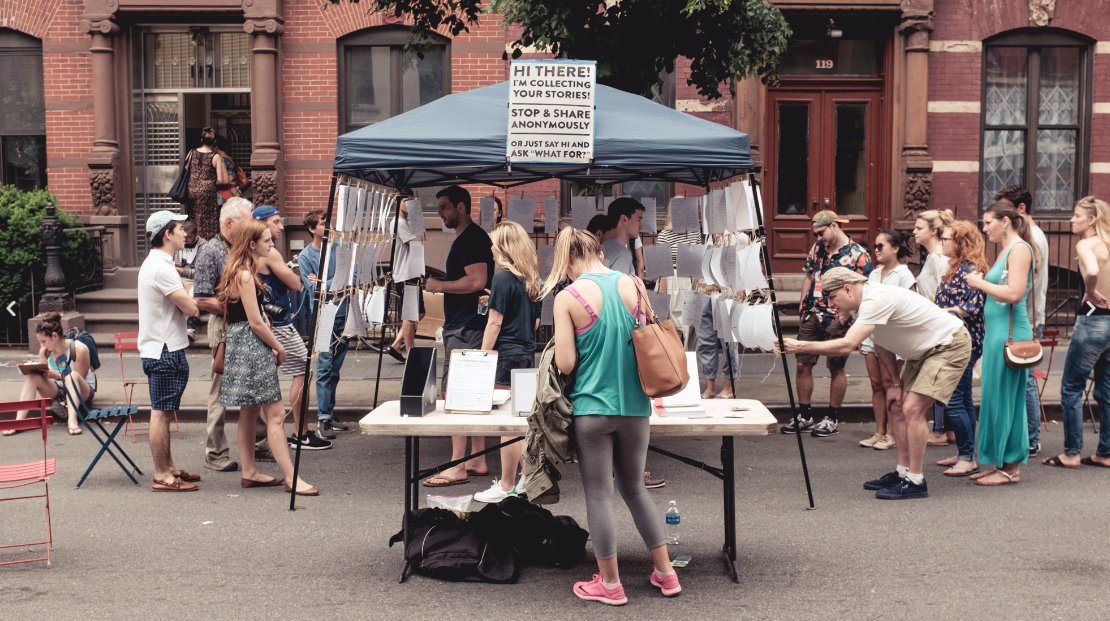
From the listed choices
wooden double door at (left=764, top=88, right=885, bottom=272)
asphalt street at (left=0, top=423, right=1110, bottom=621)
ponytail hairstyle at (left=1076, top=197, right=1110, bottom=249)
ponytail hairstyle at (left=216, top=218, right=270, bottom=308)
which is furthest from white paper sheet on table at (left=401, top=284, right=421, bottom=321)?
wooden double door at (left=764, top=88, right=885, bottom=272)

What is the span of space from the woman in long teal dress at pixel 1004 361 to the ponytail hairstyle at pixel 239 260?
5103 millimetres

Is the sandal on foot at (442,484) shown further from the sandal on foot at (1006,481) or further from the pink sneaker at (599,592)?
the sandal on foot at (1006,481)

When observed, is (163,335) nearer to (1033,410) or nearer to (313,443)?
(313,443)

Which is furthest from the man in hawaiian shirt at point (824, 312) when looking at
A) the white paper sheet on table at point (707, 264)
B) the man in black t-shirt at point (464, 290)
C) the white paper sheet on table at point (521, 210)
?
the man in black t-shirt at point (464, 290)

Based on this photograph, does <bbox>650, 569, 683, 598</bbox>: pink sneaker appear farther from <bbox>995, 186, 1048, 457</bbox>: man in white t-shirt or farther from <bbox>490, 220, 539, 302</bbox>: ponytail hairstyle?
<bbox>995, 186, 1048, 457</bbox>: man in white t-shirt

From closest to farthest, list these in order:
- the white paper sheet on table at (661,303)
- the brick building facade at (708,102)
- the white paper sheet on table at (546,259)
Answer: the white paper sheet on table at (661,303), the white paper sheet on table at (546,259), the brick building facade at (708,102)

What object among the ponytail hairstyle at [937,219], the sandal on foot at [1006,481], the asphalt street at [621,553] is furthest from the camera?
the ponytail hairstyle at [937,219]

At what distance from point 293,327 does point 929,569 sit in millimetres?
4950

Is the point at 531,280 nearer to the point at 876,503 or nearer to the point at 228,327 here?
the point at 228,327

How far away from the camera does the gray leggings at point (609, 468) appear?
183 inches

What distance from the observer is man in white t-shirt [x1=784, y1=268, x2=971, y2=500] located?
247 inches

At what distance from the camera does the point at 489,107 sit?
7.26 metres

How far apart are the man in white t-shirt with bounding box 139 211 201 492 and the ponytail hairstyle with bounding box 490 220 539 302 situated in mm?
2155

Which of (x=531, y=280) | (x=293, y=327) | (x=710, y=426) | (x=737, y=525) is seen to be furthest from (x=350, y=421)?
(x=710, y=426)
